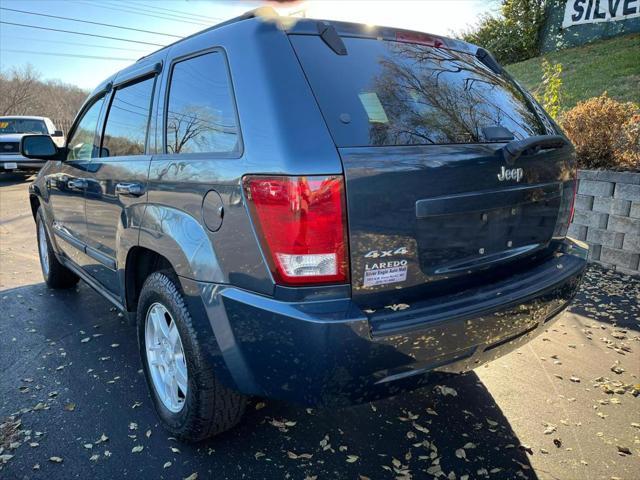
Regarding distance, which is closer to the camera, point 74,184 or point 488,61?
point 488,61

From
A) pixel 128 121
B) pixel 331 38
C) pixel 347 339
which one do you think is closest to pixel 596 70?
pixel 331 38

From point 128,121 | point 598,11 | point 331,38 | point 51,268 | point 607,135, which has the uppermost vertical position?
point 598,11

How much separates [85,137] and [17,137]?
13417 mm

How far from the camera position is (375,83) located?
2.03 metres

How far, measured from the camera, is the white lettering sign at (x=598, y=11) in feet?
44.4

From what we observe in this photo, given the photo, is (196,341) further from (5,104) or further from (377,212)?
(5,104)

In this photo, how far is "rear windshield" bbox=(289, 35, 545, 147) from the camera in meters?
1.87

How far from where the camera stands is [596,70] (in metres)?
11.9

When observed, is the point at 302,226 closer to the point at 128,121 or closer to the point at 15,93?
the point at 128,121

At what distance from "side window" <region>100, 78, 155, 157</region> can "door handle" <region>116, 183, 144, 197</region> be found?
0.20m

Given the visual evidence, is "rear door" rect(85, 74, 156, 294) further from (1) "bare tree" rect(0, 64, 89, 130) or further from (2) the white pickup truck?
(1) "bare tree" rect(0, 64, 89, 130)

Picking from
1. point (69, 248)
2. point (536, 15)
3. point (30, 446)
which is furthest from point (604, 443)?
point (536, 15)

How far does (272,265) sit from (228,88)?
0.82 meters

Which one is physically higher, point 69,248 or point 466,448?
point 69,248
